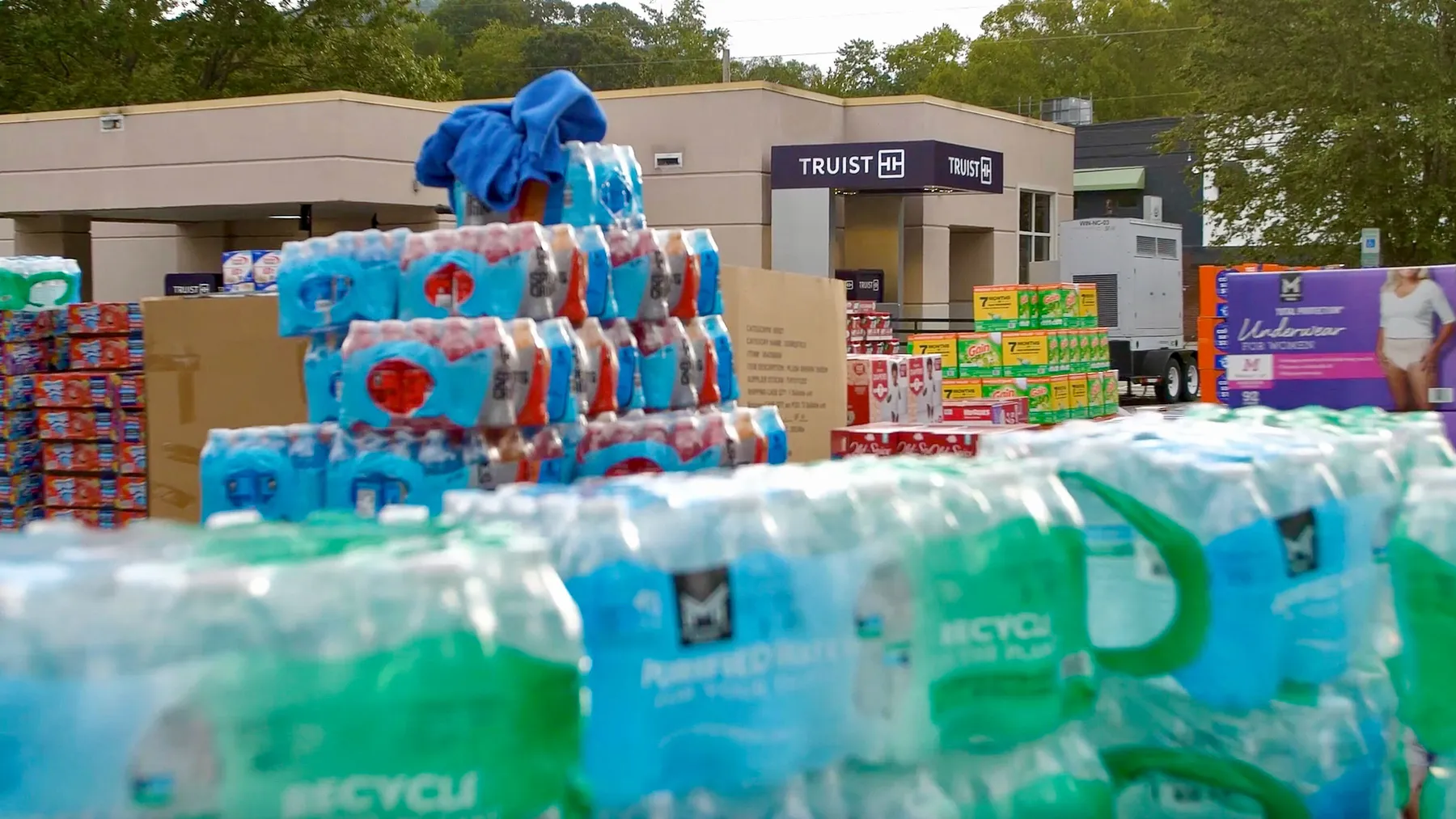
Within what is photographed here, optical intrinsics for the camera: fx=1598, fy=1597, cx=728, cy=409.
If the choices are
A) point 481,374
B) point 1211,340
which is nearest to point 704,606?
point 481,374

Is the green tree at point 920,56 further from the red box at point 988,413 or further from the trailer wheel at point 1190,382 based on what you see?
the red box at point 988,413

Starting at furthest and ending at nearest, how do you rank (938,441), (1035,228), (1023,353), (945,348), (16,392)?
(1035,228)
(945,348)
(1023,353)
(16,392)
(938,441)

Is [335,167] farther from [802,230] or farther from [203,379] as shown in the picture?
[203,379]

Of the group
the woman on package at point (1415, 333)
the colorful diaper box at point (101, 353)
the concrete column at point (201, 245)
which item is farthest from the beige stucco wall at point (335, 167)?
the woman on package at point (1415, 333)

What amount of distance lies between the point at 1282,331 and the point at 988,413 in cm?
192

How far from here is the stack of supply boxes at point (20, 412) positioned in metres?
10.6

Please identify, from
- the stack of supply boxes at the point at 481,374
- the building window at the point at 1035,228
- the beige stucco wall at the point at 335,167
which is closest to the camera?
the stack of supply boxes at the point at 481,374

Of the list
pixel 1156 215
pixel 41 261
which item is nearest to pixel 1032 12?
pixel 1156 215

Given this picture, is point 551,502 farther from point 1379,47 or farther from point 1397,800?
point 1379,47

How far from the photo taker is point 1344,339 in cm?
923

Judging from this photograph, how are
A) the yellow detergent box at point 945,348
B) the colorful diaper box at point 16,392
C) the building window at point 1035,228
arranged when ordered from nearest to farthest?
the colorful diaper box at point 16,392, the yellow detergent box at point 945,348, the building window at point 1035,228

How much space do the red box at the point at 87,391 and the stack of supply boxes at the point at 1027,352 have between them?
11751mm

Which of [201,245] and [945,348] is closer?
[945,348]

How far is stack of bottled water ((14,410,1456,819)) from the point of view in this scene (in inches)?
97.5
